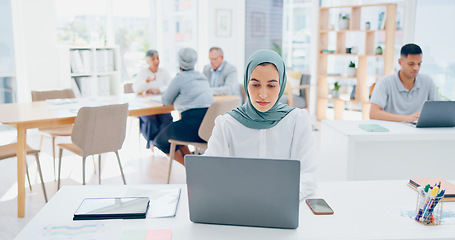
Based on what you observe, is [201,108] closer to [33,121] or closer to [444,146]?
[33,121]

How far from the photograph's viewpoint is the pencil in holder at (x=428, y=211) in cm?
145

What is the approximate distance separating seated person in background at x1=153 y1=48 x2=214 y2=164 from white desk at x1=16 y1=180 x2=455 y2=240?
6.58ft

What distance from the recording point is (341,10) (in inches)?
273

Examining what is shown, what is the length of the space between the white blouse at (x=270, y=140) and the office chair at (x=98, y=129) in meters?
1.64

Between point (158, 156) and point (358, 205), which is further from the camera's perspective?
point (158, 156)

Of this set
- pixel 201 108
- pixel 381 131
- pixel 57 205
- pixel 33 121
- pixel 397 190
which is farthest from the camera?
pixel 201 108

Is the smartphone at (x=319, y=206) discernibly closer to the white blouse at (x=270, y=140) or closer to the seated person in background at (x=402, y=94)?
the white blouse at (x=270, y=140)

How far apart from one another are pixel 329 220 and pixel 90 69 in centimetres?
501

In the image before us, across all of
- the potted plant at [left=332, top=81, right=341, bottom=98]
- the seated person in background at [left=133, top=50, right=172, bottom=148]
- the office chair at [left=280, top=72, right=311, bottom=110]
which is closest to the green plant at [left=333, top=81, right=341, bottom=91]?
the potted plant at [left=332, top=81, right=341, bottom=98]

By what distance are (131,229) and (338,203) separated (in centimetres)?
A: 78

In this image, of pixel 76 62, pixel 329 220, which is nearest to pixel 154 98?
pixel 76 62

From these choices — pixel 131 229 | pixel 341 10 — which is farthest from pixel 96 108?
pixel 341 10

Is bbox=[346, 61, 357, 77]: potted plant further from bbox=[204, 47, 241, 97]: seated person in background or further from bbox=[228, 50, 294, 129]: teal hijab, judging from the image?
bbox=[228, 50, 294, 129]: teal hijab

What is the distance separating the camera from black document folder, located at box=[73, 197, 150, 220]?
1.51 m
